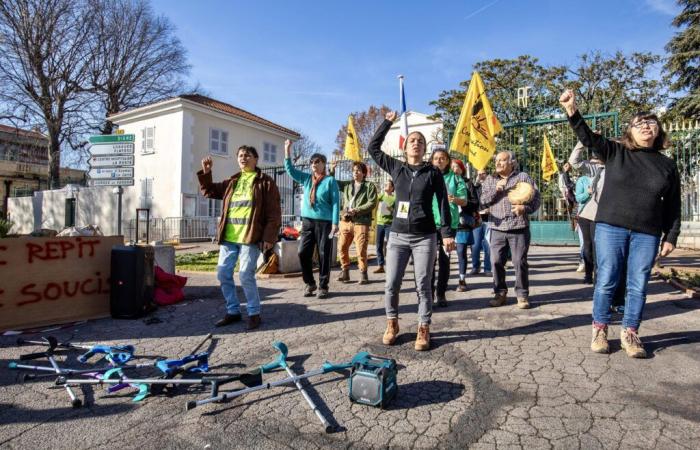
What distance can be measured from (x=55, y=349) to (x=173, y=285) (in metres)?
2.43

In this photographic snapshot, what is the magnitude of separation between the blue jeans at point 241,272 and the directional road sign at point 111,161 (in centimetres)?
398

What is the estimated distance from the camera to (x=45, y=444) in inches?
93.7

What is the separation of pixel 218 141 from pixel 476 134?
65.6ft

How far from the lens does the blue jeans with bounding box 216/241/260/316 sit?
15.3ft

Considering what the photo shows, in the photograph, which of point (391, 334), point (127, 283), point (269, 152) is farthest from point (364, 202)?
point (269, 152)

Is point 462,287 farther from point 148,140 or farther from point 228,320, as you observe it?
point 148,140

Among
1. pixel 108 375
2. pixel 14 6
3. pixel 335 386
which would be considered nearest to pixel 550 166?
pixel 335 386

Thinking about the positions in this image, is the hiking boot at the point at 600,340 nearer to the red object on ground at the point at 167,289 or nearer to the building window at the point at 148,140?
the red object on ground at the point at 167,289

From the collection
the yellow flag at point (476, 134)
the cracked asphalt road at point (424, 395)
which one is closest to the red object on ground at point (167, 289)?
the cracked asphalt road at point (424, 395)

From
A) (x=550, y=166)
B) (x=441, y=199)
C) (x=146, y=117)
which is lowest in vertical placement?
(x=441, y=199)

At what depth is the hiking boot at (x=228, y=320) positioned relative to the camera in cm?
477

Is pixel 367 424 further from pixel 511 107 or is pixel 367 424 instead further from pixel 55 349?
pixel 511 107

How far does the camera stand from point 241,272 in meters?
4.66

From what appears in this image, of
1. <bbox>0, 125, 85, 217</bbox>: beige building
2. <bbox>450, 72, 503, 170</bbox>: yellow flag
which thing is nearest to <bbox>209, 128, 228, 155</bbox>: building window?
<bbox>450, 72, 503, 170</bbox>: yellow flag
